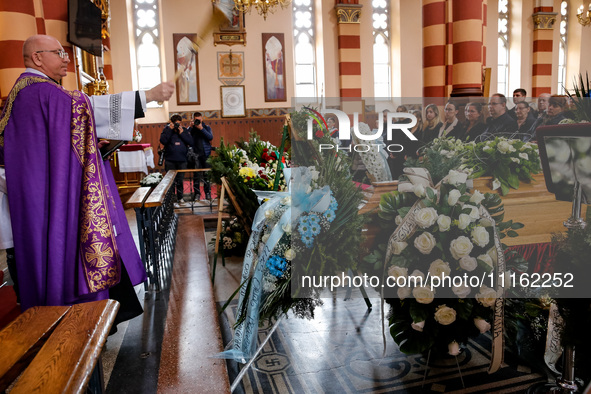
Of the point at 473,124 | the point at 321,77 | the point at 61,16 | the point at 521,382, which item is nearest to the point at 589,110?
the point at 473,124

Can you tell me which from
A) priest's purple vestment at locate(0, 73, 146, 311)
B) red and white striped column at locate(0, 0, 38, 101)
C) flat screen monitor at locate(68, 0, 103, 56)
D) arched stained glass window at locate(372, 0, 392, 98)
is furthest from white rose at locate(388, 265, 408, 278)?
arched stained glass window at locate(372, 0, 392, 98)

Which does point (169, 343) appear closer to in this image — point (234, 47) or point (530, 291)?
point (530, 291)

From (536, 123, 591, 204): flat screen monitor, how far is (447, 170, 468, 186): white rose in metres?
0.29

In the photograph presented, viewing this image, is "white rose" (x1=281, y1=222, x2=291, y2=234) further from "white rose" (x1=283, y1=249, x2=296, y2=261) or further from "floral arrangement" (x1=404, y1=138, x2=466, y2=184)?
"floral arrangement" (x1=404, y1=138, x2=466, y2=184)

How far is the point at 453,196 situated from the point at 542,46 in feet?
49.2

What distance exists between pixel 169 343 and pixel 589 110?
221 centimetres

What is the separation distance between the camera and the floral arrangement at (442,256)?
1.86 m

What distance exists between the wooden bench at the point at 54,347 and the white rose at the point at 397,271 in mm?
1087

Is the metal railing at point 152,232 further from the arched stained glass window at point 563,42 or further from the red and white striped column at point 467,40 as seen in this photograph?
the arched stained glass window at point 563,42

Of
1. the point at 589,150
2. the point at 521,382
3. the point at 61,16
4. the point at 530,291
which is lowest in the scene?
the point at 521,382

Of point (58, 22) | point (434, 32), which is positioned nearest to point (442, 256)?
point (58, 22)

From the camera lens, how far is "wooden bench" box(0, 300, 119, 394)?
96 cm

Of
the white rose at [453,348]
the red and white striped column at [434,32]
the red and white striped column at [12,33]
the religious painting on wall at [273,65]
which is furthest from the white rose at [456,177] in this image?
the religious painting on wall at [273,65]

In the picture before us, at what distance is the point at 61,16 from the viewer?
225 inches
